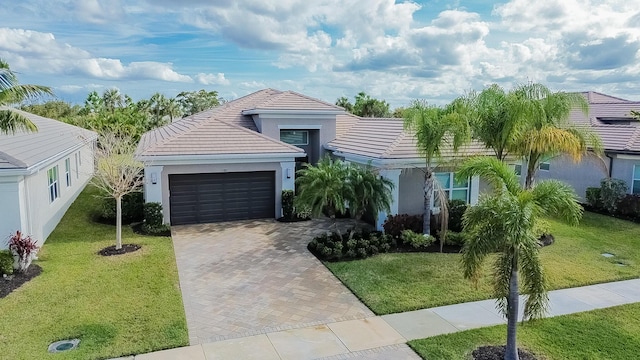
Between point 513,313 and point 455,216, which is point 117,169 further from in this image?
point 513,313

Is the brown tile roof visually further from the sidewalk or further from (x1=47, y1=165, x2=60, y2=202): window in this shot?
(x1=47, y1=165, x2=60, y2=202): window

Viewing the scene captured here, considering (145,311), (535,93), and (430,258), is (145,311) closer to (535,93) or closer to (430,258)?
(430,258)

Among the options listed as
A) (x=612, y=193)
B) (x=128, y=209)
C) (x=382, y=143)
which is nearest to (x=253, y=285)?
(x=382, y=143)

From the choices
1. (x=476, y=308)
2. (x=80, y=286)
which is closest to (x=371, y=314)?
(x=476, y=308)

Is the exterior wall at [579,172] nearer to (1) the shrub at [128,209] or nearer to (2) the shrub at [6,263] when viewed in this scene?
(1) the shrub at [128,209]

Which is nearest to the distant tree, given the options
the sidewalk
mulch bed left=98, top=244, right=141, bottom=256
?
mulch bed left=98, top=244, right=141, bottom=256
